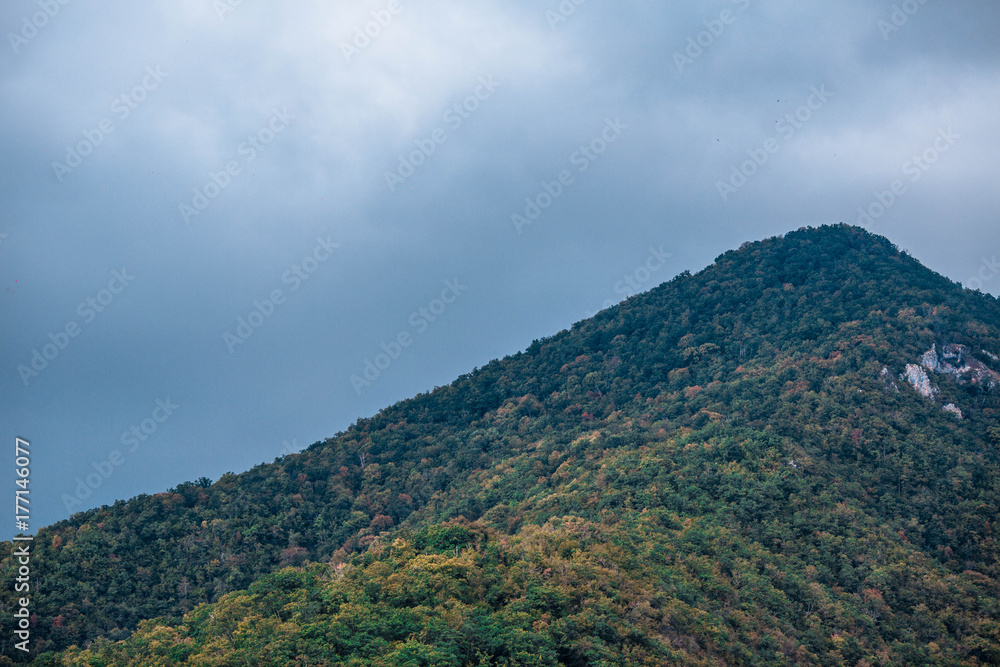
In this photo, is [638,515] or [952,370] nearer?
[638,515]

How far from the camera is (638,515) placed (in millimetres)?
46625

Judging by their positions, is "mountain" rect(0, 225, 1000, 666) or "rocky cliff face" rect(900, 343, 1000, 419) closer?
"mountain" rect(0, 225, 1000, 666)

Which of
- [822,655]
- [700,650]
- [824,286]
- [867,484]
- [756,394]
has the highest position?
[824,286]

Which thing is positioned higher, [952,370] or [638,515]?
[952,370]

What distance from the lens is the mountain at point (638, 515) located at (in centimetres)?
3431

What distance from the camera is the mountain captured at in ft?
113

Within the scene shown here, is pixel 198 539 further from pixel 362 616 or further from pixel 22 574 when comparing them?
pixel 362 616

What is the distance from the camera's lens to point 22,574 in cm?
4741

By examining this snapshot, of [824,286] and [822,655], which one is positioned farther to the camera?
[824,286]

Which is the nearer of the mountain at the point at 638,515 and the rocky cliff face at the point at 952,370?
the mountain at the point at 638,515

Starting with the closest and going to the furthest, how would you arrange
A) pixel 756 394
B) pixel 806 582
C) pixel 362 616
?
pixel 362 616 < pixel 806 582 < pixel 756 394

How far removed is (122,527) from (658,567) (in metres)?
42.6

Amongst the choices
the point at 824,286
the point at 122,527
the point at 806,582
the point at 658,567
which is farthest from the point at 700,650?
the point at 824,286

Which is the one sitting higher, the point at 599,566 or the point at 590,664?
the point at 599,566
